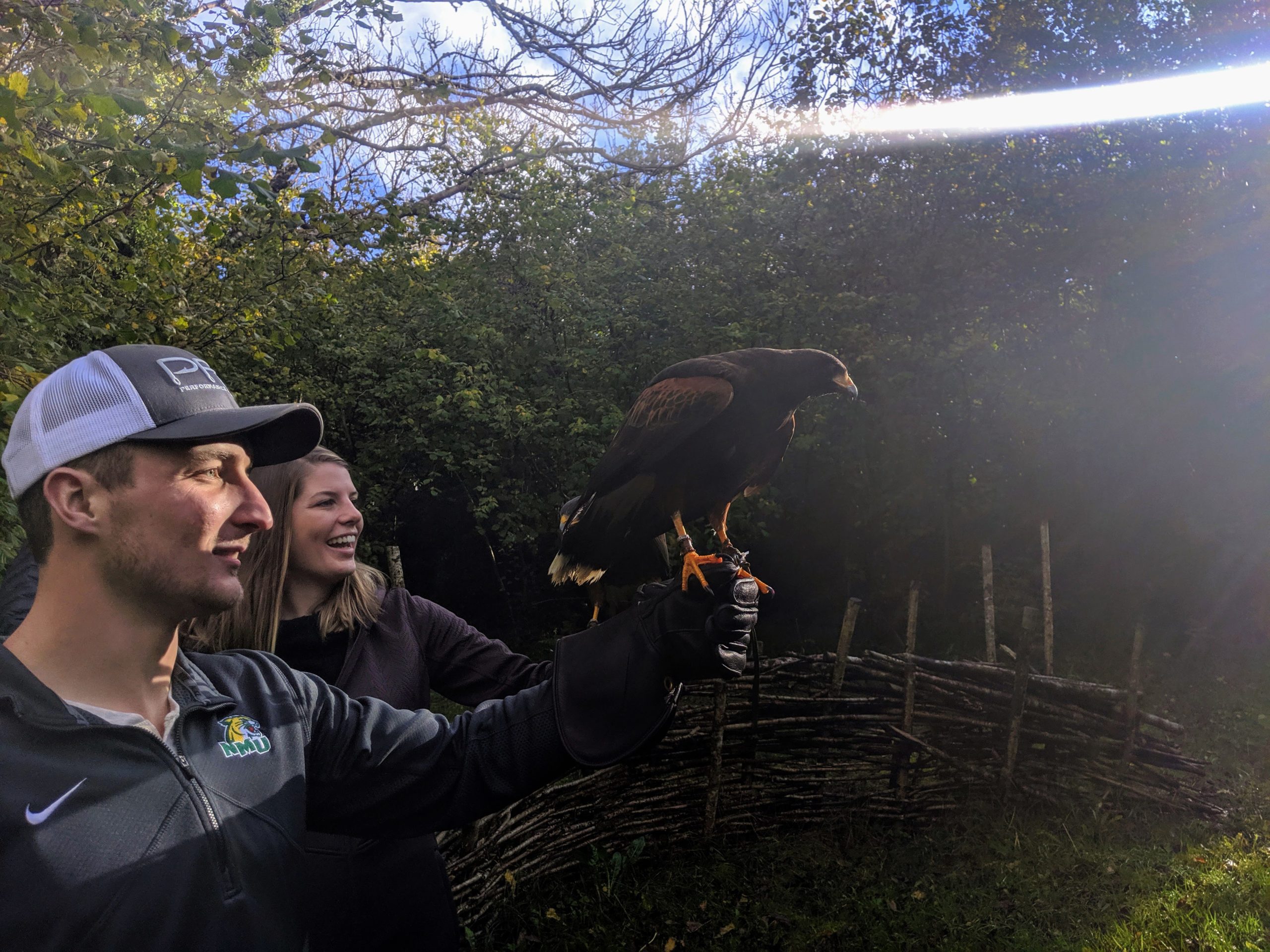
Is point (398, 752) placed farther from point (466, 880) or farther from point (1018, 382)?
point (1018, 382)

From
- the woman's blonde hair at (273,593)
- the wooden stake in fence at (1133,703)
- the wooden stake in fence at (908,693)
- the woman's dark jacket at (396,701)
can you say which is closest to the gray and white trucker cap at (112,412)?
the woman's dark jacket at (396,701)

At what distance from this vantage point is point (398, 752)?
1.53 meters

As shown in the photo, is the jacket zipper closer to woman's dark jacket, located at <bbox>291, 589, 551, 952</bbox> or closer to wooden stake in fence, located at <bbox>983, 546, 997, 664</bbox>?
woman's dark jacket, located at <bbox>291, 589, 551, 952</bbox>

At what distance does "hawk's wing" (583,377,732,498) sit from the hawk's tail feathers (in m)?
0.26

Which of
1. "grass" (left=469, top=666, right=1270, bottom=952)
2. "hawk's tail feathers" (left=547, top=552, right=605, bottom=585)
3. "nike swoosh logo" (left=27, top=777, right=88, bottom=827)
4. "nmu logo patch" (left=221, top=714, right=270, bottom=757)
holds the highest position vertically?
"nike swoosh logo" (left=27, top=777, right=88, bottom=827)

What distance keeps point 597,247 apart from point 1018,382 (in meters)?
5.31

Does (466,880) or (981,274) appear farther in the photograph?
(981,274)

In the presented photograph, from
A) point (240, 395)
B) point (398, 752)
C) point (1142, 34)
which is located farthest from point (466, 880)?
point (1142, 34)

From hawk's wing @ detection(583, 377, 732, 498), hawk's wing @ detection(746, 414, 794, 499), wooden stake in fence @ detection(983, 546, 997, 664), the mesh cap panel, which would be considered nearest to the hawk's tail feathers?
hawk's wing @ detection(583, 377, 732, 498)

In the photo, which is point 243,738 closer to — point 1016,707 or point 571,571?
point 571,571

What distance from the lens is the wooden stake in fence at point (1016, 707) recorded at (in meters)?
6.39

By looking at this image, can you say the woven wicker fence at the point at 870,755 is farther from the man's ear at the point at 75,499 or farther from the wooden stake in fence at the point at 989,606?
the man's ear at the point at 75,499

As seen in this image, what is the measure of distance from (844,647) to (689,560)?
4212 millimetres

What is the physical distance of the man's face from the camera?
1.15 meters
